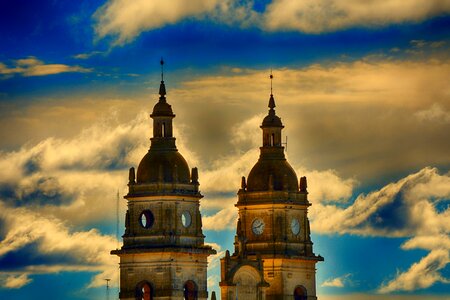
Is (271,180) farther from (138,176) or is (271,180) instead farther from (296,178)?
(138,176)

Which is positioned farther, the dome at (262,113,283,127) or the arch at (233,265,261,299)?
the dome at (262,113,283,127)

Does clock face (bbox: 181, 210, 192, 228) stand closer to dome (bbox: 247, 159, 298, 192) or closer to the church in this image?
the church

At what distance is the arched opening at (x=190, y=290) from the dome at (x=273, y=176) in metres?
12.7

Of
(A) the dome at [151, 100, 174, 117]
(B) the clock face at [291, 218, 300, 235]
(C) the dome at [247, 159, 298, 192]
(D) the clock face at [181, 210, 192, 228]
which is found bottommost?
(D) the clock face at [181, 210, 192, 228]

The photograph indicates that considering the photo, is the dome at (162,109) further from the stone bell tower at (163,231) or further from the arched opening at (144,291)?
the arched opening at (144,291)

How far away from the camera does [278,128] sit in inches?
6437

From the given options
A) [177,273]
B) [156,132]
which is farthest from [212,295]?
[156,132]

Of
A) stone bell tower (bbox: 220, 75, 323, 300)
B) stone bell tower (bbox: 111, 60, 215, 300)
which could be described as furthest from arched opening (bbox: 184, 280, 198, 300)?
stone bell tower (bbox: 220, 75, 323, 300)

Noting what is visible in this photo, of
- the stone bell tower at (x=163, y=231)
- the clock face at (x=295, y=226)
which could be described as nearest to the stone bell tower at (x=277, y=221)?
the clock face at (x=295, y=226)

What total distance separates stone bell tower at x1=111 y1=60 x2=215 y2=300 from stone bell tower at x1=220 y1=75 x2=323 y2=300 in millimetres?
7053

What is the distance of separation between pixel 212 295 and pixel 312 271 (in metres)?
14.2

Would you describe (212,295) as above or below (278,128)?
below

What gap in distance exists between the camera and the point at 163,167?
152750mm

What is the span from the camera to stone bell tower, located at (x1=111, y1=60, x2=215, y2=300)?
497ft
